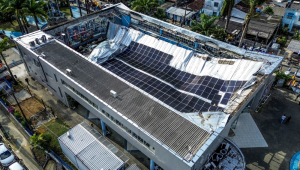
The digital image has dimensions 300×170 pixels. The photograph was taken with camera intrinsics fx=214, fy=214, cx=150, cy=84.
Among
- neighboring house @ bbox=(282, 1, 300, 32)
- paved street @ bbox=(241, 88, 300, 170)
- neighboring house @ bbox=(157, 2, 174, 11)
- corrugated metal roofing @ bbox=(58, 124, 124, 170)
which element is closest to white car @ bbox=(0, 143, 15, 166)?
corrugated metal roofing @ bbox=(58, 124, 124, 170)

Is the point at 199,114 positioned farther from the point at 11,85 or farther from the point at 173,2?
the point at 173,2

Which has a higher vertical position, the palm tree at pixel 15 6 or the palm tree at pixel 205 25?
the palm tree at pixel 15 6

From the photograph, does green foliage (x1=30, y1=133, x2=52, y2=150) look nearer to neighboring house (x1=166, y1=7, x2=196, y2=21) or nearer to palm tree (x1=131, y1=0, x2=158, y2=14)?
palm tree (x1=131, y1=0, x2=158, y2=14)

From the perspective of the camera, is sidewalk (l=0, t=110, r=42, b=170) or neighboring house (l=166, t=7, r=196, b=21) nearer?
sidewalk (l=0, t=110, r=42, b=170)

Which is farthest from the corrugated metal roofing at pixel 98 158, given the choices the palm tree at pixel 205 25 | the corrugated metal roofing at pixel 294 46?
the corrugated metal roofing at pixel 294 46

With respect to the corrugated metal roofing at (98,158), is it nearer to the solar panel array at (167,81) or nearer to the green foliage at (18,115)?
the solar panel array at (167,81)

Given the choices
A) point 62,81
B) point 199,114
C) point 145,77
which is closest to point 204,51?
point 145,77

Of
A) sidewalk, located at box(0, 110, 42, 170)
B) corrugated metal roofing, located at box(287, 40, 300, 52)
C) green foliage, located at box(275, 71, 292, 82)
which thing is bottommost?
sidewalk, located at box(0, 110, 42, 170)

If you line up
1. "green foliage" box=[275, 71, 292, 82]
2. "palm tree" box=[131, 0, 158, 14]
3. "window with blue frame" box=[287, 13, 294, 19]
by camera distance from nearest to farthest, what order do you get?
"green foliage" box=[275, 71, 292, 82] → "palm tree" box=[131, 0, 158, 14] → "window with blue frame" box=[287, 13, 294, 19]
